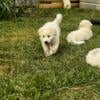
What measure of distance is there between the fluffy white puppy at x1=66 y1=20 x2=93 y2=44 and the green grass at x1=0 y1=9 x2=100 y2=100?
0.11m

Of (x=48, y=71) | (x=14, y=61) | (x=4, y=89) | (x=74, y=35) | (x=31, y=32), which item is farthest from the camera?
(x=31, y=32)

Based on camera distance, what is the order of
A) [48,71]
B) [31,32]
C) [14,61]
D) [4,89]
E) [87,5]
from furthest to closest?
[87,5], [31,32], [14,61], [48,71], [4,89]

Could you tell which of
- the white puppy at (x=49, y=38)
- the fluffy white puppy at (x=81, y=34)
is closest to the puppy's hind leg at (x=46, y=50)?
the white puppy at (x=49, y=38)

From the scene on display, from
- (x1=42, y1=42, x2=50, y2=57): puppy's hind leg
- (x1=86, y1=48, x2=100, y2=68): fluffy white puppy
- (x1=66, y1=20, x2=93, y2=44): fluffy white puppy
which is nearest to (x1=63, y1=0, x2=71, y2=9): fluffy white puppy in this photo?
(x1=66, y1=20, x2=93, y2=44): fluffy white puppy

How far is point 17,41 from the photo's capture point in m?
8.62

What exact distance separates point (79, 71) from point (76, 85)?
52 cm

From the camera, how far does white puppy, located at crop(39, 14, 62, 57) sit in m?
7.13

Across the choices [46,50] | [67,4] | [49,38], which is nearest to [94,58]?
[49,38]

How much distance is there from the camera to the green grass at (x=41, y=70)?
5.76 metres

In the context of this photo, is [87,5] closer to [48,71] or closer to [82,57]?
[82,57]

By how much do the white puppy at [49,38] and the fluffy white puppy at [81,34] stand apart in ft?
2.44

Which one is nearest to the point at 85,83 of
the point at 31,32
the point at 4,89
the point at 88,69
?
the point at 88,69

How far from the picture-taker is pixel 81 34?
845cm

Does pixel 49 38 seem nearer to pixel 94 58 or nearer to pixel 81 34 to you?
pixel 94 58
